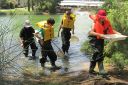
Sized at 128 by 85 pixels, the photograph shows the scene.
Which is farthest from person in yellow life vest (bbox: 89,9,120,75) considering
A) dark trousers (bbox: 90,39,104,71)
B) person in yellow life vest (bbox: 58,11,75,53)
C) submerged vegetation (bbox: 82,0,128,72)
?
person in yellow life vest (bbox: 58,11,75,53)

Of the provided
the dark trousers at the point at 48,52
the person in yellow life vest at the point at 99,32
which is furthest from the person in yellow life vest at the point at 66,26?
the person in yellow life vest at the point at 99,32

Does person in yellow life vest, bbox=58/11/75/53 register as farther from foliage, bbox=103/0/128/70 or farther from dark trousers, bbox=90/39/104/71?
dark trousers, bbox=90/39/104/71

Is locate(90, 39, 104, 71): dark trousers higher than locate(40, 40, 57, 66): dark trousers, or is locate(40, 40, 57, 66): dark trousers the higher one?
locate(90, 39, 104, 71): dark trousers

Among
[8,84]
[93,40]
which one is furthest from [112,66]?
[8,84]

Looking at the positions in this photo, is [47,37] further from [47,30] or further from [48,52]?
[48,52]

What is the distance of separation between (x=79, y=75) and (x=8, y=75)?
3531 mm

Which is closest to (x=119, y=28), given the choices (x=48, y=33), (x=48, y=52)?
(x=48, y=33)

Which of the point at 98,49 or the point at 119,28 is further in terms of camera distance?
the point at 119,28

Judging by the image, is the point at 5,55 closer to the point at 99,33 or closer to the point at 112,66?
the point at 99,33

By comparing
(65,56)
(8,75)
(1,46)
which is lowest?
(65,56)

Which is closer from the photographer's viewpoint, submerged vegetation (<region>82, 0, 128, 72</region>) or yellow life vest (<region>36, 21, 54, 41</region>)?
submerged vegetation (<region>82, 0, 128, 72</region>)

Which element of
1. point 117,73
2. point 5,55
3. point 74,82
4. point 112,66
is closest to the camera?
point 5,55

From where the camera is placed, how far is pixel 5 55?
27.8 feet

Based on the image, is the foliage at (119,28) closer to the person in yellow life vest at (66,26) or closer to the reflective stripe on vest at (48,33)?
the reflective stripe on vest at (48,33)
